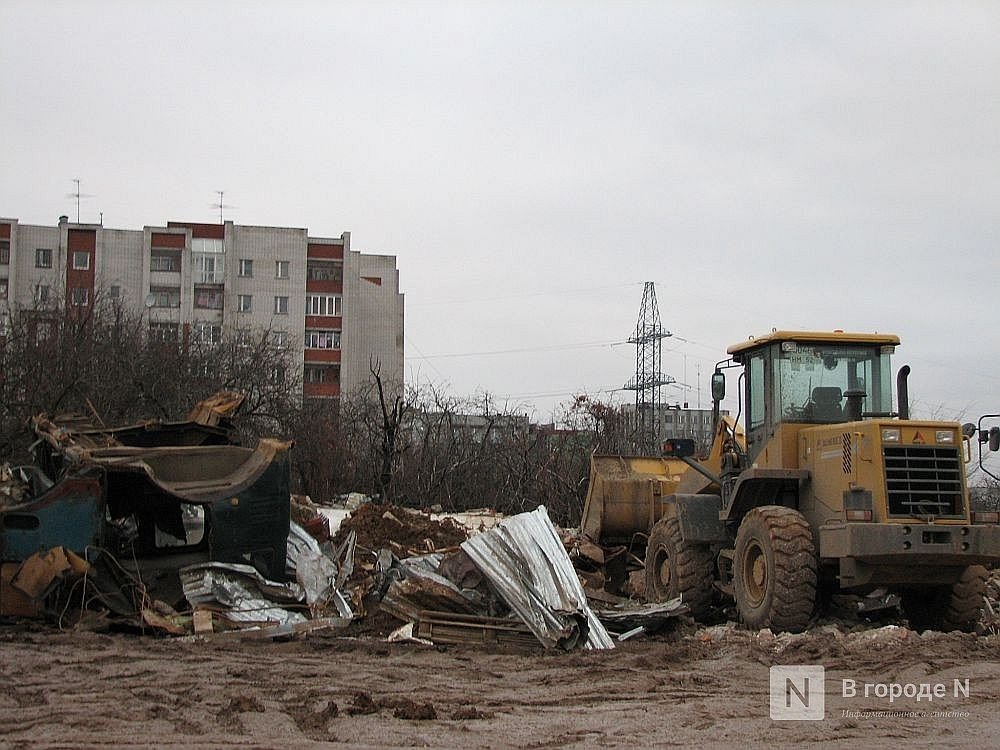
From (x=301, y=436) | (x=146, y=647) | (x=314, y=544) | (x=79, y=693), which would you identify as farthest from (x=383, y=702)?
(x=301, y=436)

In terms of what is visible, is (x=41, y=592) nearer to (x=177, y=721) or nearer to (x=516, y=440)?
(x=177, y=721)

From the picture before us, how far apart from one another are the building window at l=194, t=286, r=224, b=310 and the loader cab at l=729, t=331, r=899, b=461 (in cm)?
5713

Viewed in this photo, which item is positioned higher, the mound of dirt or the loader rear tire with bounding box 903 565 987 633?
the mound of dirt

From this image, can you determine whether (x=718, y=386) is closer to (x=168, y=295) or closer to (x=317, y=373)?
(x=317, y=373)

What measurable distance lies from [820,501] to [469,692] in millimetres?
4768

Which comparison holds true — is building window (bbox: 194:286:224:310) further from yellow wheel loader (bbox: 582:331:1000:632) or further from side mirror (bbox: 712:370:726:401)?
side mirror (bbox: 712:370:726:401)

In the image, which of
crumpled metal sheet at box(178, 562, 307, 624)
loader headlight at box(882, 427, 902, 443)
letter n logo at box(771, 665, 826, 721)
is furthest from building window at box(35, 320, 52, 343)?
letter n logo at box(771, 665, 826, 721)

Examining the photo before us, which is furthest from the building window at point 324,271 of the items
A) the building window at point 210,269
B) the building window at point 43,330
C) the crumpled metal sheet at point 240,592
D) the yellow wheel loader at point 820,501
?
the crumpled metal sheet at point 240,592

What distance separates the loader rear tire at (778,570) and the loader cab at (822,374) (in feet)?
3.72

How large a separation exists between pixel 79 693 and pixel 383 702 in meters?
2.03

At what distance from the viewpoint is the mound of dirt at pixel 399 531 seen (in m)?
15.0

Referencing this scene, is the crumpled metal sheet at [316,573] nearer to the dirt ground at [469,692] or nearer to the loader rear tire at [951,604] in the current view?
the dirt ground at [469,692]

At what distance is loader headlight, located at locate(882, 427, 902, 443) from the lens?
35.4 ft

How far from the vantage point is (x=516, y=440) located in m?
30.3
